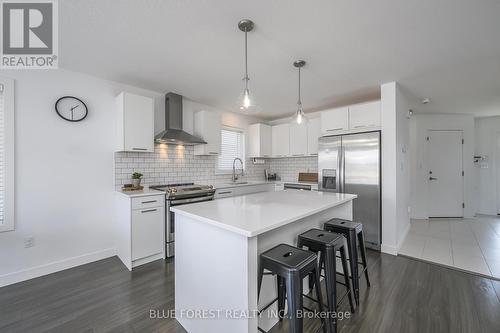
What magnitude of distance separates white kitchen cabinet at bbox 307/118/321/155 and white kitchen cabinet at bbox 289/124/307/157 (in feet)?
0.29

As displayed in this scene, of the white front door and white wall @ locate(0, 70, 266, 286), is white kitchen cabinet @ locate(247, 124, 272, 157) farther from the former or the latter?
the white front door

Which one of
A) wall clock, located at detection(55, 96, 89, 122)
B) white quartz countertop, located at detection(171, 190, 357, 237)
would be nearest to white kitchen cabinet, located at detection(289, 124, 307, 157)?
white quartz countertop, located at detection(171, 190, 357, 237)

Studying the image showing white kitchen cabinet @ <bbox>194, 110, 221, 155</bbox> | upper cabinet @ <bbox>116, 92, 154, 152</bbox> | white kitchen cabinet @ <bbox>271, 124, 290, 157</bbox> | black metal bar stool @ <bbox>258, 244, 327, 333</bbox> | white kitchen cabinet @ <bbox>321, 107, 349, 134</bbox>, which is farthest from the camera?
white kitchen cabinet @ <bbox>271, 124, 290, 157</bbox>

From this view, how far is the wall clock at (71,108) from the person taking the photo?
2.66 metres

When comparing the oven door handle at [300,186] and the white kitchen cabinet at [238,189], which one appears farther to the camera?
the oven door handle at [300,186]

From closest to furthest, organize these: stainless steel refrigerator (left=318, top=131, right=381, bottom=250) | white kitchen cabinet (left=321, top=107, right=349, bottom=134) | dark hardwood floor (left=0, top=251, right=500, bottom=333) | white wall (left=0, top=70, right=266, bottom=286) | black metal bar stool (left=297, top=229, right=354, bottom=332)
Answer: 1. black metal bar stool (left=297, top=229, right=354, bottom=332)
2. dark hardwood floor (left=0, top=251, right=500, bottom=333)
3. white wall (left=0, top=70, right=266, bottom=286)
4. stainless steel refrigerator (left=318, top=131, right=381, bottom=250)
5. white kitchen cabinet (left=321, top=107, right=349, bottom=134)

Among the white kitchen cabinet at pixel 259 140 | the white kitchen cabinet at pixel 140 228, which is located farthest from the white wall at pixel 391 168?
the white kitchen cabinet at pixel 140 228

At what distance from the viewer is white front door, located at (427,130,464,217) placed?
5047mm

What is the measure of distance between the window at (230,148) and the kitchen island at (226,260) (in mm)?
2704

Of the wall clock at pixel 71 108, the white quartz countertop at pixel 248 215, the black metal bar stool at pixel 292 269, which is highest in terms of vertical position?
the wall clock at pixel 71 108

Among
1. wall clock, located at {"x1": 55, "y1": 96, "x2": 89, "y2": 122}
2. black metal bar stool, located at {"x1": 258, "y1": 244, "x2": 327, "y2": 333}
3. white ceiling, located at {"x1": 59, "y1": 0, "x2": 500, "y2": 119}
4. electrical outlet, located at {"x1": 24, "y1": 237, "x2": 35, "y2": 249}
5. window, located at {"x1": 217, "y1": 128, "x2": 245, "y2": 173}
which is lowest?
electrical outlet, located at {"x1": 24, "y1": 237, "x2": 35, "y2": 249}

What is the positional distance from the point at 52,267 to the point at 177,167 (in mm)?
2030

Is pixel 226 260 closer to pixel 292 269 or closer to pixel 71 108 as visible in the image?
pixel 292 269

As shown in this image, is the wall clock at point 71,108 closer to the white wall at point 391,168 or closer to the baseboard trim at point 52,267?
the baseboard trim at point 52,267
